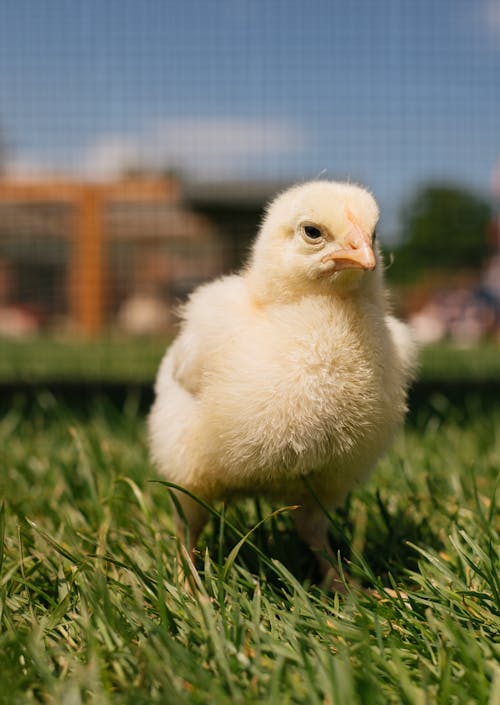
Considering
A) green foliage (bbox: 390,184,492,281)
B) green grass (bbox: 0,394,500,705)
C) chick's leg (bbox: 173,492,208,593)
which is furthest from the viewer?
green foliage (bbox: 390,184,492,281)

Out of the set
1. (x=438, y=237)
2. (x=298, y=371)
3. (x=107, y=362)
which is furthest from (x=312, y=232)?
(x=438, y=237)

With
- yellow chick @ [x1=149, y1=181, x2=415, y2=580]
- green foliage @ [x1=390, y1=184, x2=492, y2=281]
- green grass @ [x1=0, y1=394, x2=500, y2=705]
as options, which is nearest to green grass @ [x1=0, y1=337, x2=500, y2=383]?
green foliage @ [x1=390, y1=184, x2=492, y2=281]

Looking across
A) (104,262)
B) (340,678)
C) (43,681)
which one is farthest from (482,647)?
(104,262)

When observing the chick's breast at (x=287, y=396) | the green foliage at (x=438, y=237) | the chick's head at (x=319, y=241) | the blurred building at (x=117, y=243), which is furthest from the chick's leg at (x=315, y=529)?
the blurred building at (x=117, y=243)

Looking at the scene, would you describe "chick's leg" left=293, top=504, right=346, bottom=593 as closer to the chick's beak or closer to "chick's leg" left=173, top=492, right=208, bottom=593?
"chick's leg" left=173, top=492, right=208, bottom=593

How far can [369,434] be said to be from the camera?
1333 millimetres

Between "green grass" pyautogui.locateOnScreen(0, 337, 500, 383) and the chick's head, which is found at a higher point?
the chick's head

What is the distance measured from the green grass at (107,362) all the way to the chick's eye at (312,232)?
120 inches

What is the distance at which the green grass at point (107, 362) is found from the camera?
4598mm

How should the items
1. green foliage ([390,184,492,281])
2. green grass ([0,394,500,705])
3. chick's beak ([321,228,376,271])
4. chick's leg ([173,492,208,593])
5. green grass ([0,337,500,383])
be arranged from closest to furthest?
green grass ([0,394,500,705]) → chick's beak ([321,228,376,271]) → chick's leg ([173,492,208,593]) → green grass ([0,337,500,383]) → green foliage ([390,184,492,281])

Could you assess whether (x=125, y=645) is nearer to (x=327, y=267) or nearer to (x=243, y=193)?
(x=327, y=267)

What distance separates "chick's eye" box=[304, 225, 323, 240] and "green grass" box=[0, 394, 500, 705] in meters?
0.50

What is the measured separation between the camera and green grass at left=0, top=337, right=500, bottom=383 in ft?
15.1

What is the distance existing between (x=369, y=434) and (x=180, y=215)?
288 inches
